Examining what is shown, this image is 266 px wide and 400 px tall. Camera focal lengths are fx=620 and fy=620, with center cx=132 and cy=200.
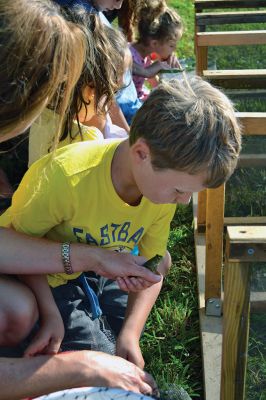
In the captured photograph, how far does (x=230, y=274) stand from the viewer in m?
1.64

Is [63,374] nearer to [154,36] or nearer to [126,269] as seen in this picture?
[126,269]

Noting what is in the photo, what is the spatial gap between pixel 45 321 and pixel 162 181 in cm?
58

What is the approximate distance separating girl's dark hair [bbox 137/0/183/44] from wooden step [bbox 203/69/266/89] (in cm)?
173

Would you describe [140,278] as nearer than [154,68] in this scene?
Yes

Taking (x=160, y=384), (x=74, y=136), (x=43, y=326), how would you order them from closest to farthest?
(x=43, y=326)
(x=160, y=384)
(x=74, y=136)

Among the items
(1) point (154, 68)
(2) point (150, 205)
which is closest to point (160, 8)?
(1) point (154, 68)

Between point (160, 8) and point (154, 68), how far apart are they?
0.49 m

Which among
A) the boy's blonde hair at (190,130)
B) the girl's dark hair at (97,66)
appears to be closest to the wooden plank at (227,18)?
the girl's dark hair at (97,66)

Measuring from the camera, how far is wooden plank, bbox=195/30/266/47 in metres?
3.65

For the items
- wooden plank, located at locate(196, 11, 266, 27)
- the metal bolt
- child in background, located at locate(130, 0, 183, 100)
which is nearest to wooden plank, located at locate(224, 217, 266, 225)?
the metal bolt

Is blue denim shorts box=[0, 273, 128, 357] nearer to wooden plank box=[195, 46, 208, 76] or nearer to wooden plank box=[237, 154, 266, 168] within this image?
wooden plank box=[237, 154, 266, 168]

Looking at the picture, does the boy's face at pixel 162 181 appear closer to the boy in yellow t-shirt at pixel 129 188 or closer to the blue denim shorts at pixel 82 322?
the boy in yellow t-shirt at pixel 129 188

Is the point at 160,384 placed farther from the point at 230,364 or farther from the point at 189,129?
the point at 189,129

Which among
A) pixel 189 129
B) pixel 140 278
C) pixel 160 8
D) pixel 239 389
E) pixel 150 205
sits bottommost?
pixel 239 389
